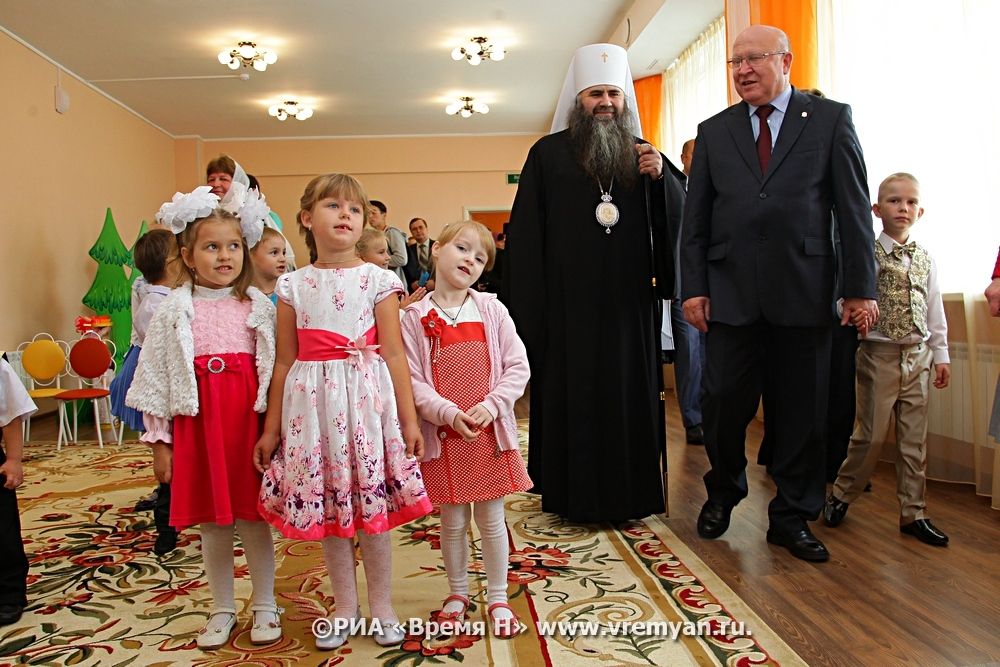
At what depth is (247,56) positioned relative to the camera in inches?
309

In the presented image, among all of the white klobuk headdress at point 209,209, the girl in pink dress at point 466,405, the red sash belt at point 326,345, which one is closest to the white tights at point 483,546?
the girl in pink dress at point 466,405

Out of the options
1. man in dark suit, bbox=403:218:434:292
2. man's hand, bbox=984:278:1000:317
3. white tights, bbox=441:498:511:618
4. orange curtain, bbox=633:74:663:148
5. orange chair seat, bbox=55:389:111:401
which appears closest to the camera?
white tights, bbox=441:498:511:618

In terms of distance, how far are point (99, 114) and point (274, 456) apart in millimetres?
8934

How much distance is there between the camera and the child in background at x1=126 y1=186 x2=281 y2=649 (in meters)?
2.05

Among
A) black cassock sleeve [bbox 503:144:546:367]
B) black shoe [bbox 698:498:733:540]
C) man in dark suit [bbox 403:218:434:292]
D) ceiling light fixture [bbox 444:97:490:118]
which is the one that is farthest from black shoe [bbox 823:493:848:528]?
ceiling light fixture [bbox 444:97:490:118]

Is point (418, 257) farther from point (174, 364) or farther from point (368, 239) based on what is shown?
point (174, 364)

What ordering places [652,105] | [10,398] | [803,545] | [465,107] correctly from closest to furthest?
[10,398] → [803,545] → [652,105] → [465,107]

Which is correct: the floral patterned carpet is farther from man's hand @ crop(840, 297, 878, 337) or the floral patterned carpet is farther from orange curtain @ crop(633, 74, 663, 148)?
orange curtain @ crop(633, 74, 663, 148)

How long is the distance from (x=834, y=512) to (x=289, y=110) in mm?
9019

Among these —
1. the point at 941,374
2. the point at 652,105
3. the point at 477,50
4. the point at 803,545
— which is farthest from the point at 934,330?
the point at 652,105

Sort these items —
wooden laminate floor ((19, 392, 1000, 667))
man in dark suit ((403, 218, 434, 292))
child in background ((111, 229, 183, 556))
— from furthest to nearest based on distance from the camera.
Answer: man in dark suit ((403, 218, 434, 292))
child in background ((111, 229, 183, 556))
wooden laminate floor ((19, 392, 1000, 667))

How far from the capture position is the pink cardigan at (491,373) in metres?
2.14

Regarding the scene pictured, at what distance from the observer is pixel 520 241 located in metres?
3.13

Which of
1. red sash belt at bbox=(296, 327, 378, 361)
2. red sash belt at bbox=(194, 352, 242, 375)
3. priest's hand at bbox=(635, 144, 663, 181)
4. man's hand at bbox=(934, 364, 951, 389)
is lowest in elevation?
man's hand at bbox=(934, 364, 951, 389)
